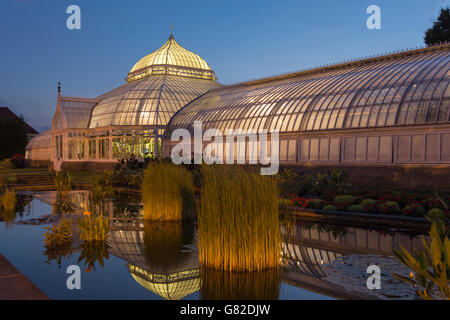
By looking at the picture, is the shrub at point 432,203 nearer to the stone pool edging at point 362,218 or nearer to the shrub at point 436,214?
the shrub at point 436,214

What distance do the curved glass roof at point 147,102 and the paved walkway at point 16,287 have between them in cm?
3048

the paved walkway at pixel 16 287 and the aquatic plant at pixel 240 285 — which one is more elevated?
the paved walkway at pixel 16 287

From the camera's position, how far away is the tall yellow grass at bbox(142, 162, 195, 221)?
1162cm

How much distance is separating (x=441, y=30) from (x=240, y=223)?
42.7 metres

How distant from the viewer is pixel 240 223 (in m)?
6.75

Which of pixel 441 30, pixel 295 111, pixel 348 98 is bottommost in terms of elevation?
pixel 295 111

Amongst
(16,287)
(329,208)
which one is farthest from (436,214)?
(16,287)

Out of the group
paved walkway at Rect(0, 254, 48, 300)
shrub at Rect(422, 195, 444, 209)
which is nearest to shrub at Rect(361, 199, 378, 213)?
shrub at Rect(422, 195, 444, 209)

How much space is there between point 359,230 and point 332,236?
1239 mm

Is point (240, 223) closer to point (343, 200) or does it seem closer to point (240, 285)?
point (240, 285)

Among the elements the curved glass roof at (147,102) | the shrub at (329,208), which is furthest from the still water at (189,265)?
the curved glass roof at (147,102)

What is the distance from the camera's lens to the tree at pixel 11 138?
54.7m

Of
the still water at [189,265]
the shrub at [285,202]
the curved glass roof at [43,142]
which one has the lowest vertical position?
the still water at [189,265]
